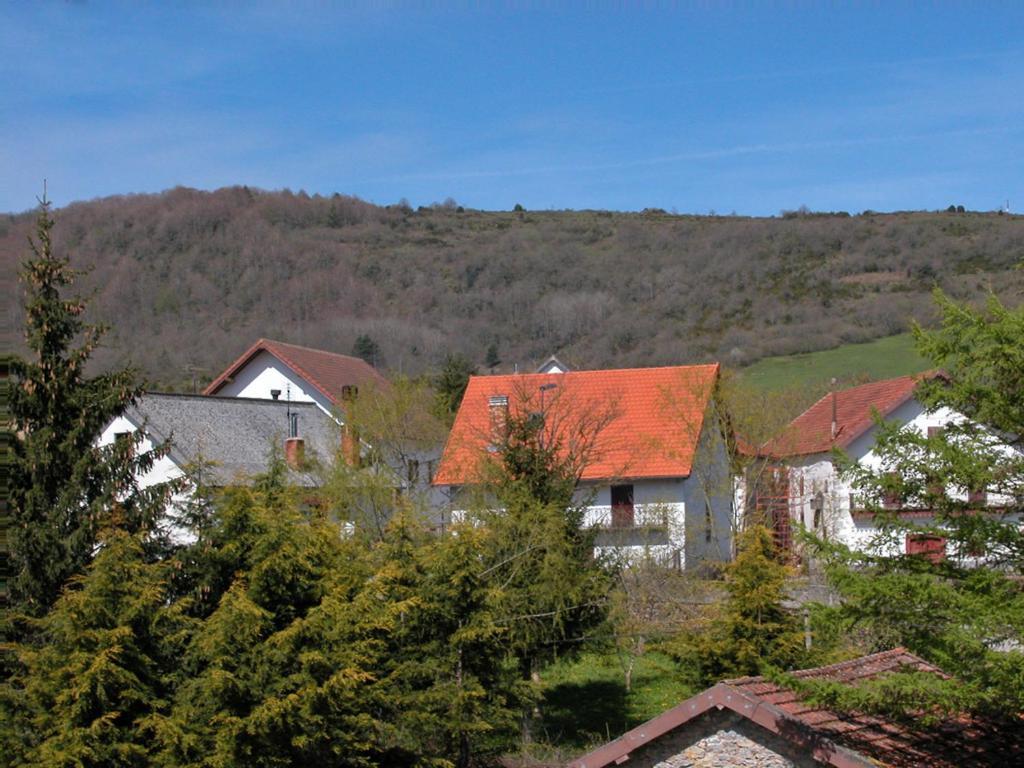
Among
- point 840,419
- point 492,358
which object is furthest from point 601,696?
point 492,358

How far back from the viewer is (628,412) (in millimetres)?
36219

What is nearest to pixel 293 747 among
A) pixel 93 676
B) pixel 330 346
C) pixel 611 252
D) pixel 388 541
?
pixel 93 676

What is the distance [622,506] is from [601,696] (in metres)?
9.94

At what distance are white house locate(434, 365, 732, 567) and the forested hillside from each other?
26.1 m

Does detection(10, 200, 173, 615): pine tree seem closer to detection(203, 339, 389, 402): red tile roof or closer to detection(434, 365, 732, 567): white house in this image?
detection(434, 365, 732, 567): white house

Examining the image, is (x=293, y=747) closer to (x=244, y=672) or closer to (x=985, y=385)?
(x=244, y=672)

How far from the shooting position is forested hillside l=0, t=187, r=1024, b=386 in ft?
246

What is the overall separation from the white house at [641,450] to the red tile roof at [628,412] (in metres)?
0.04

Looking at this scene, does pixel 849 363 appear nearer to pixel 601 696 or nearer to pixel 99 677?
pixel 601 696

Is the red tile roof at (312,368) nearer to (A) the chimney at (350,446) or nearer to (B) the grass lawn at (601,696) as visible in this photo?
(A) the chimney at (350,446)

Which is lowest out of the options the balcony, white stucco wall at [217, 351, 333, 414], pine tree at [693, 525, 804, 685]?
pine tree at [693, 525, 804, 685]

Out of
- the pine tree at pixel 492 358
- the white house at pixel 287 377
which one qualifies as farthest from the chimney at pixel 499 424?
the pine tree at pixel 492 358

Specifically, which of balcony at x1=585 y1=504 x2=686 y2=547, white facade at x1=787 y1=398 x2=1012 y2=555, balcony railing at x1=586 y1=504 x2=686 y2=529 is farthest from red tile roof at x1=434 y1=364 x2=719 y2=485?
white facade at x1=787 y1=398 x2=1012 y2=555

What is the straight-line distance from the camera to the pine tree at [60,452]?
50.9 feet
